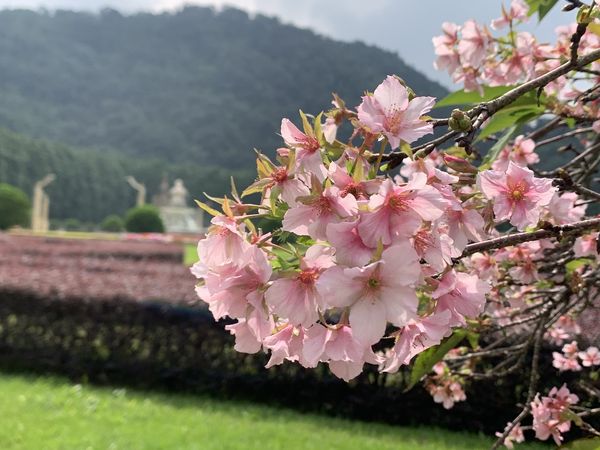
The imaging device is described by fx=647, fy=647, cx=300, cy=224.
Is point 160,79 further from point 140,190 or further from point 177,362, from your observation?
point 177,362

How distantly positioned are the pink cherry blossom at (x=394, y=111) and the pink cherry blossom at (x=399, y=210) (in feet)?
0.26

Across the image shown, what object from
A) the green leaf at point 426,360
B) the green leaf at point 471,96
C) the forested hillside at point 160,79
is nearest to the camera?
the green leaf at point 426,360

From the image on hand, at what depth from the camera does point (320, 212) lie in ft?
1.75

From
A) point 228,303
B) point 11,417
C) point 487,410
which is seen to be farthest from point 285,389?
point 228,303

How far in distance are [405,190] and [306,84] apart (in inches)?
2263

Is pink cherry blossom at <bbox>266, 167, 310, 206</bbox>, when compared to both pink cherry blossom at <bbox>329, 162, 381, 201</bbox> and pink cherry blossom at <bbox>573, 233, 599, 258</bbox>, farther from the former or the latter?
pink cherry blossom at <bbox>573, 233, 599, 258</bbox>

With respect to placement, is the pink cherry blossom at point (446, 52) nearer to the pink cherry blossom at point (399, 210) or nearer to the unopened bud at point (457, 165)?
the unopened bud at point (457, 165)

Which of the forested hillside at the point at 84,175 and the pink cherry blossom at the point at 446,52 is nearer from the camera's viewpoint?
the pink cherry blossom at the point at 446,52

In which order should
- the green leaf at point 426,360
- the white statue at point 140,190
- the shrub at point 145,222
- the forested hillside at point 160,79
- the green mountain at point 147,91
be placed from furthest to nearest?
the forested hillside at point 160,79 < the green mountain at point 147,91 < the white statue at point 140,190 < the shrub at point 145,222 < the green leaf at point 426,360

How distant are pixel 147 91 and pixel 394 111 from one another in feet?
249

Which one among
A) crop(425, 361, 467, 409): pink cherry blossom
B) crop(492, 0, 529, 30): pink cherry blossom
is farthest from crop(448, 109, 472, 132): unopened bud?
crop(425, 361, 467, 409): pink cherry blossom

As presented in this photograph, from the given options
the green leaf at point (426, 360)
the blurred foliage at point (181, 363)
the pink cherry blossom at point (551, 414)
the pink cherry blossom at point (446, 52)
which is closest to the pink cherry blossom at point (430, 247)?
the green leaf at point (426, 360)

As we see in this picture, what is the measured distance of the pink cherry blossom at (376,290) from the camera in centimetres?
49

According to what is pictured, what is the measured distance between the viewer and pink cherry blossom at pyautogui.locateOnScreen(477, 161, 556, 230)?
61 centimetres
